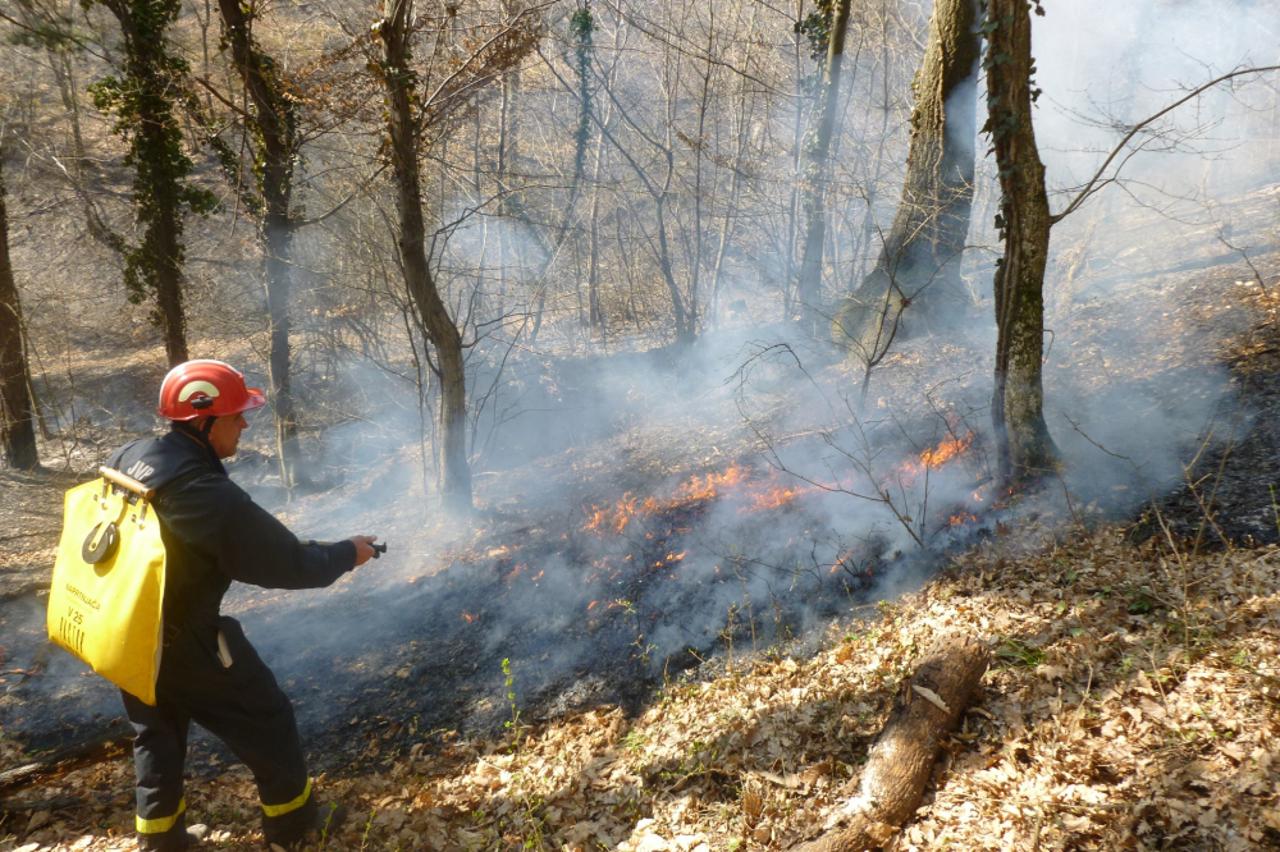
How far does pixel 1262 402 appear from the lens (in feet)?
19.7

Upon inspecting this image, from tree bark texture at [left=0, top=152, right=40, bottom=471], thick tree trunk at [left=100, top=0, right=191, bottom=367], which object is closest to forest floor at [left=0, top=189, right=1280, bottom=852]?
thick tree trunk at [left=100, top=0, right=191, bottom=367]

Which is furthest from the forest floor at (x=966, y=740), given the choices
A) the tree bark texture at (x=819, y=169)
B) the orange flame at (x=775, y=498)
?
the tree bark texture at (x=819, y=169)

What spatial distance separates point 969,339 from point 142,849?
9.72 meters

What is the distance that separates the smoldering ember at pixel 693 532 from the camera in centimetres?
346

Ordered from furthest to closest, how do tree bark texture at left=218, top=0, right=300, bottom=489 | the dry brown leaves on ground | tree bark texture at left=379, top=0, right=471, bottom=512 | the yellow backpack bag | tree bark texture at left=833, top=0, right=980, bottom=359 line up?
tree bark texture at left=218, top=0, right=300, bottom=489 < tree bark texture at left=833, top=0, right=980, bottom=359 < tree bark texture at left=379, top=0, right=471, bottom=512 < the yellow backpack bag < the dry brown leaves on ground

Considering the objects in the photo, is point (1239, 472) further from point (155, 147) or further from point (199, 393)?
point (155, 147)

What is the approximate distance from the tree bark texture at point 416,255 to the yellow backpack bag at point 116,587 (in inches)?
205

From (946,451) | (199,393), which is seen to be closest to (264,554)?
(199,393)

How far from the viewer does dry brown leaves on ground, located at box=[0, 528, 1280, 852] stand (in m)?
3.12

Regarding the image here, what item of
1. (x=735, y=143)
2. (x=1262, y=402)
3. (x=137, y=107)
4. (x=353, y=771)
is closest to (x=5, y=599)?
(x=353, y=771)

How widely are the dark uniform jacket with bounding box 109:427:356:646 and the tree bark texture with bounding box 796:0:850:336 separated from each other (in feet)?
30.1

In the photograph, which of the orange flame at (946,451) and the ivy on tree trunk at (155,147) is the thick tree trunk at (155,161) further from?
the orange flame at (946,451)

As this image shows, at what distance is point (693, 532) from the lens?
720 centimetres

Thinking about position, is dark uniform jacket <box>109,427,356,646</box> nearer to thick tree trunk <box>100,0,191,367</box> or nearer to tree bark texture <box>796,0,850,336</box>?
thick tree trunk <box>100,0,191,367</box>
